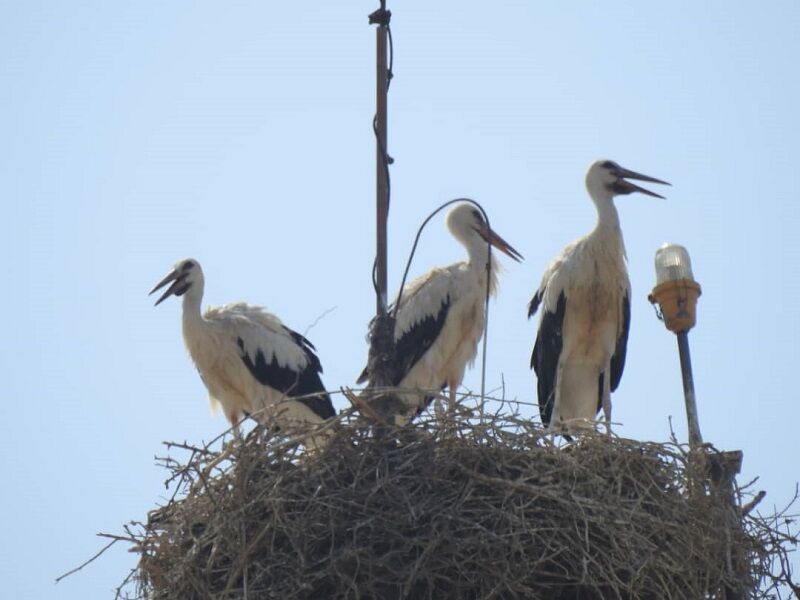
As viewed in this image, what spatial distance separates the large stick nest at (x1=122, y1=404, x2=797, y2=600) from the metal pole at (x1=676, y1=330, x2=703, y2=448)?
28 cm

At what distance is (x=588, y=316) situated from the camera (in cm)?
1080

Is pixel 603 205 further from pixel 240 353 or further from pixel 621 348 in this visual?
pixel 240 353

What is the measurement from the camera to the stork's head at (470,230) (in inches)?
474

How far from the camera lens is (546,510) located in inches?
275

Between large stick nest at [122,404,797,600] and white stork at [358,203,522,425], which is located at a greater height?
white stork at [358,203,522,425]

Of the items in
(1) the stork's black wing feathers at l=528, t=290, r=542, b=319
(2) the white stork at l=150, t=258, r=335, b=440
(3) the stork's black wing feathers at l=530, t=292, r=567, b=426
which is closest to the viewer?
(3) the stork's black wing feathers at l=530, t=292, r=567, b=426

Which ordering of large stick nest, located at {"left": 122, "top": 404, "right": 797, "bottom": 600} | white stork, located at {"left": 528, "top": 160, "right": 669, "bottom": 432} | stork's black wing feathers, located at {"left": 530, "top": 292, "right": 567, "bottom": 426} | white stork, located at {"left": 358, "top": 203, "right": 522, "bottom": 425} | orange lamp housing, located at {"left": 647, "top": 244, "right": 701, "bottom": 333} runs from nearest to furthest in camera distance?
large stick nest, located at {"left": 122, "top": 404, "right": 797, "bottom": 600}
orange lamp housing, located at {"left": 647, "top": 244, "right": 701, "bottom": 333}
white stork, located at {"left": 528, "top": 160, "right": 669, "bottom": 432}
stork's black wing feathers, located at {"left": 530, "top": 292, "right": 567, "bottom": 426}
white stork, located at {"left": 358, "top": 203, "right": 522, "bottom": 425}

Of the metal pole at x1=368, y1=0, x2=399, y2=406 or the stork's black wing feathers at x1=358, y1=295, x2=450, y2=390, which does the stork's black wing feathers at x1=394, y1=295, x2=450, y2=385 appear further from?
the metal pole at x1=368, y1=0, x2=399, y2=406

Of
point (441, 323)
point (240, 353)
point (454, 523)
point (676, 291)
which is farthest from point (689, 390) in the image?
point (240, 353)

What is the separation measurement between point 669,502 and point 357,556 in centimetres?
144

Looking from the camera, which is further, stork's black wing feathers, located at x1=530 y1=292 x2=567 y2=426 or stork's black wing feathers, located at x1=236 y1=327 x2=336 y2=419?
stork's black wing feathers, located at x1=236 y1=327 x2=336 y2=419

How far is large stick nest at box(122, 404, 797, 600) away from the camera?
6.77m

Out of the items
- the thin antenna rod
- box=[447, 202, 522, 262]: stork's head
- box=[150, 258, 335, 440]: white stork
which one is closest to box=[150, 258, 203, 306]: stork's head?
box=[150, 258, 335, 440]: white stork

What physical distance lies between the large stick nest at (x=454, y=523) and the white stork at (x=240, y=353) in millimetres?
4916
